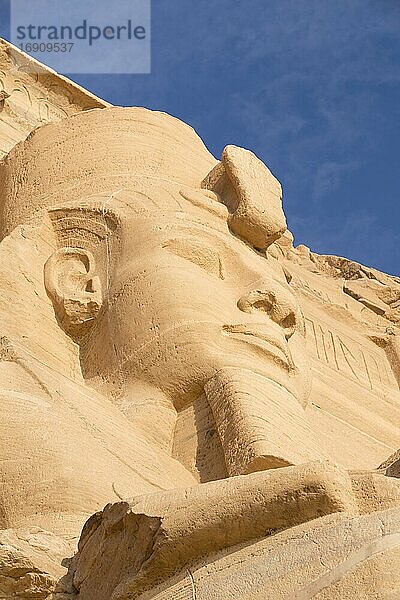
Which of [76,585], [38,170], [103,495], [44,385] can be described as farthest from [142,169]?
[76,585]

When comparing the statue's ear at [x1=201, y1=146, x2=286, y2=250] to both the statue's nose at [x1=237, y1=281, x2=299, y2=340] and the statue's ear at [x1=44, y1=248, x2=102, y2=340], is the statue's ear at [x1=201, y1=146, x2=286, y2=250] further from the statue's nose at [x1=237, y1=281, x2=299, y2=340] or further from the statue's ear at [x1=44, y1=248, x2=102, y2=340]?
the statue's ear at [x1=44, y1=248, x2=102, y2=340]

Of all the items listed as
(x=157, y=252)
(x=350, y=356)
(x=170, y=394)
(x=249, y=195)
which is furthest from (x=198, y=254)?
(x=350, y=356)

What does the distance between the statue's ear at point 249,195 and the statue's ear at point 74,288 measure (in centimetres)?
66

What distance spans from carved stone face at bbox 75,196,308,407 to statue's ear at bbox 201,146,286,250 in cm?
11

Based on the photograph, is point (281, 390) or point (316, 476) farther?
point (281, 390)

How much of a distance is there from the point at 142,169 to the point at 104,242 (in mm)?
541

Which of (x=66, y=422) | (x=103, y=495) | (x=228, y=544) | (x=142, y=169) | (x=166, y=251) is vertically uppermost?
(x=142, y=169)

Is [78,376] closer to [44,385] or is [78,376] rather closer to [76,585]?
[44,385]

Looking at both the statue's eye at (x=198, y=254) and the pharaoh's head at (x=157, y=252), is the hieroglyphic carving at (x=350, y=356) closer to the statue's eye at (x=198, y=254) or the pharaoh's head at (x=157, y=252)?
the pharaoh's head at (x=157, y=252)

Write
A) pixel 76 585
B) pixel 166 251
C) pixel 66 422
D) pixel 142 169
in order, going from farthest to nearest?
pixel 142 169 < pixel 166 251 < pixel 66 422 < pixel 76 585

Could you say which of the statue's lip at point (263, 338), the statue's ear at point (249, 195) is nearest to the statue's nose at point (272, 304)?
the statue's lip at point (263, 338)

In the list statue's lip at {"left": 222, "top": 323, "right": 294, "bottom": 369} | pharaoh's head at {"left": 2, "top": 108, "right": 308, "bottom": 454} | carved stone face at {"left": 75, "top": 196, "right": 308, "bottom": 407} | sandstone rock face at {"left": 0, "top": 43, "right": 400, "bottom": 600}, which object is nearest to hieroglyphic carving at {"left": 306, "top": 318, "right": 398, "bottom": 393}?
sandstone rock face at {"left": 0, "top": 43, "right": 400, "bottom": 600}

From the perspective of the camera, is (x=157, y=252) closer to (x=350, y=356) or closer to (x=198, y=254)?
(x=198, y=254)

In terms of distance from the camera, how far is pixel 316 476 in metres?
2.84
